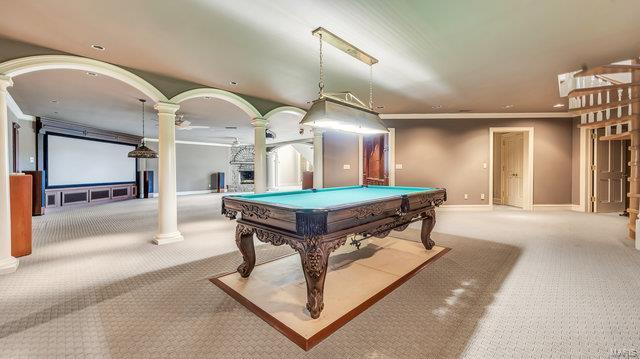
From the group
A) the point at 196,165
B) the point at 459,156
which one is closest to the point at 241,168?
the point at 196,165

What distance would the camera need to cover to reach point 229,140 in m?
12.0

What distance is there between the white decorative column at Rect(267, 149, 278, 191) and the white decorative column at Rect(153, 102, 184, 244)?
10.1 metres

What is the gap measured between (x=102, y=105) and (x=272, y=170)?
29.8 ft

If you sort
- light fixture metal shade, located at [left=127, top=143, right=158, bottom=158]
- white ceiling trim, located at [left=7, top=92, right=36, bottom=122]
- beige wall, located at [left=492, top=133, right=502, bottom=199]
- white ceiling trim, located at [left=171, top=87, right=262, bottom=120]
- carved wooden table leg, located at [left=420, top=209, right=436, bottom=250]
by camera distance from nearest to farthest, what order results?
carved wooden table leg, located at [left=420, top=209, right=436, bottom=250], white ceiling trim, located at [left=171, top=87, right=262, bottom=120], white ceiling trim, located at [left=7, top=92, right=36, bottom=122], light fixture metal shade, located at [left=127, top=143, right=158, bottom=158], beige wall, located at [left=492, top=133, right=502, bottom=199]

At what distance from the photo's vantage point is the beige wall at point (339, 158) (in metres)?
6.81

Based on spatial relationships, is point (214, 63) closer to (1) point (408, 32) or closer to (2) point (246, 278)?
(1) point (408, 32)

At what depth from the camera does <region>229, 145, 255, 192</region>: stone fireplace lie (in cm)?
1356

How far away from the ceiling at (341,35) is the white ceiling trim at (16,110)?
3.86 m

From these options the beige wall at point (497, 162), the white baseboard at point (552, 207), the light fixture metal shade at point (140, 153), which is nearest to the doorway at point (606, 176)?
the white baseboard at point (552, 207)

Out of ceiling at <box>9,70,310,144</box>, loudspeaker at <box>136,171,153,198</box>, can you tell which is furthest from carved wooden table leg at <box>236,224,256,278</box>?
loudspeaker at <box>136,171,153,198</box>

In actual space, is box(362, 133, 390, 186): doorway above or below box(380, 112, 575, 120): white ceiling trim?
below

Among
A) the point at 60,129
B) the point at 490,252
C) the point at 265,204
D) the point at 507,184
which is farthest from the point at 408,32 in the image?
the point at 60,129

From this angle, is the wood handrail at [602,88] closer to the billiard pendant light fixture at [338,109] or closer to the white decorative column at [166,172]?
the billiard pendant light fixture at [338,109]

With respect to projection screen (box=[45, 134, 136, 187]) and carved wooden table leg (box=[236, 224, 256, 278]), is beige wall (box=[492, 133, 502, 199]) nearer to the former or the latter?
carved wooden table leg (box=[236, 224, 256, 278])
